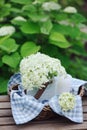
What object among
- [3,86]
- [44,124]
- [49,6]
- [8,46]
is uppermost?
[49,6]

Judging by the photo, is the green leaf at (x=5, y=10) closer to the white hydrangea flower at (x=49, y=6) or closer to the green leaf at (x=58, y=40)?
the white hydrangea flower at (x=49, y=6)

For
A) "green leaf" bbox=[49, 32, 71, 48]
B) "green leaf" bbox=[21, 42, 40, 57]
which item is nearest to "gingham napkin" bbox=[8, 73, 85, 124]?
"green leaf" bbox=[21, 42, 40, 57]

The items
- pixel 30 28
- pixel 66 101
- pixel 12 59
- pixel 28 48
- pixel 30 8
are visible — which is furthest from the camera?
pixel 30 8

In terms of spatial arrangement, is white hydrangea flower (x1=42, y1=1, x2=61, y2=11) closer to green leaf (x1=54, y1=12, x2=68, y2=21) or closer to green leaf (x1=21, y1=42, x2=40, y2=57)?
green leaf (x1=54, y1=12, x2=68, y2=21)

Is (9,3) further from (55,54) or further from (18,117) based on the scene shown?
(18,117)

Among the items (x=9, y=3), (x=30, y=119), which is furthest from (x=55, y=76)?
(x=9, y=3)

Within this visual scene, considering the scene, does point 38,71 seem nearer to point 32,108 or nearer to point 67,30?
point 32,108

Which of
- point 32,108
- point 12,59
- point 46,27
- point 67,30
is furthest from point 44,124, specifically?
point 67,30
